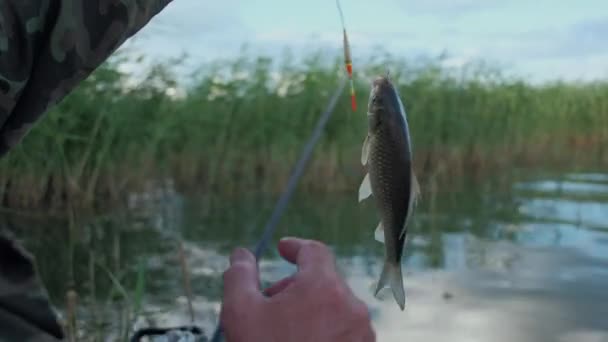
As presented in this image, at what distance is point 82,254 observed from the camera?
18.6 feet

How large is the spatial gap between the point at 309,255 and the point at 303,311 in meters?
0.08

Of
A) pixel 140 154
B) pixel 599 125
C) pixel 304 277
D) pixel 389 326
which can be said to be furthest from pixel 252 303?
pixel 599 125

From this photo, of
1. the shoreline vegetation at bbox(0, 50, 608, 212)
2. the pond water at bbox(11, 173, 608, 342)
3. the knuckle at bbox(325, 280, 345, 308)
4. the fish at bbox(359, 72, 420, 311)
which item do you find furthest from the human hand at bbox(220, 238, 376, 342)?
the shoreline vegetation at bbox(0, 50, 608, 212)

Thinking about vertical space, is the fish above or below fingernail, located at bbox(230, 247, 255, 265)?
above

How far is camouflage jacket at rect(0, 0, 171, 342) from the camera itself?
1.01 meters

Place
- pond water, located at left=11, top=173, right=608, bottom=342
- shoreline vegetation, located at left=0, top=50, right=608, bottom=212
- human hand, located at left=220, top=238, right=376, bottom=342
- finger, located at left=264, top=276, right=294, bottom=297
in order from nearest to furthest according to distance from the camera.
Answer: human hand, located at left=220, top=238, right=376, bottom=342 < finger, located at left=264, top=276, right=294, bottom=297 < pond water, located at left=11, top=173, right=608, bottom=342 < shoreline vegetation, located at left=0, top=50, right=608, bottom=212

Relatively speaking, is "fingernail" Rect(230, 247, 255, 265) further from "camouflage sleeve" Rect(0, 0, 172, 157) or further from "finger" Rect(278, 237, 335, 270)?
"camouflage sleeve" Rect(0, 0, 172, 157)

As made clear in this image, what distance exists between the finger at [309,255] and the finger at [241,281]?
0.18ft

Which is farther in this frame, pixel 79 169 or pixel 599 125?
A: pixel 599 125

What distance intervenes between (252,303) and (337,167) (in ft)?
24.2

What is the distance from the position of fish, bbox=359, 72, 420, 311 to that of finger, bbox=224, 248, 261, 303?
20 centimetres

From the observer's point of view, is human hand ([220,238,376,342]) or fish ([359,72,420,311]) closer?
human hand ([220,238,376,342])

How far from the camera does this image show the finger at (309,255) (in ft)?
3.40

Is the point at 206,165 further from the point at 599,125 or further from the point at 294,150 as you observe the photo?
the point at 599,125
